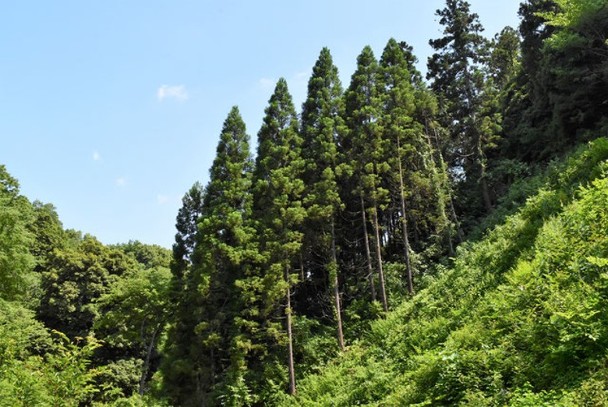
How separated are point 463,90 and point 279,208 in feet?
58.7

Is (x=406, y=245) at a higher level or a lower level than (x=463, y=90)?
lower

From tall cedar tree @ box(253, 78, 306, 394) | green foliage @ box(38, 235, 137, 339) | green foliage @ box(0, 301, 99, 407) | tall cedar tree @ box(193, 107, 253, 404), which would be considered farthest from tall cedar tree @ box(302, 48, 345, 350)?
green foliage @ box(38, 235, 137, 339)

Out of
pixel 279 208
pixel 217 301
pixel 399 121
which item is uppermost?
pixel 399 121

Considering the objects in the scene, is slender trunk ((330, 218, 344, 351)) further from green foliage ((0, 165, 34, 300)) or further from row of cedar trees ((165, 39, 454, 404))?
green foliage ((0, 165, 34, 300))

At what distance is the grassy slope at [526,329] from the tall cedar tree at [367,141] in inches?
405

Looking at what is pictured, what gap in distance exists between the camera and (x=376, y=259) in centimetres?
2825

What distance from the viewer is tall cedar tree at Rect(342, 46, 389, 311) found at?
→ 85.3ft

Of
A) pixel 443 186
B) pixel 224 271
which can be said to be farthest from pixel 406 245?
pixel 224 271

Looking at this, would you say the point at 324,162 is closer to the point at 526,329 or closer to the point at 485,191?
the point at 485,191

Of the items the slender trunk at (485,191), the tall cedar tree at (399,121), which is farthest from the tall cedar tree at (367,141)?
the slender trunk at (485,191)

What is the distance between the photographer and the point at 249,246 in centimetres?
2331

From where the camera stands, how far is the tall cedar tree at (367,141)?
85.3ft

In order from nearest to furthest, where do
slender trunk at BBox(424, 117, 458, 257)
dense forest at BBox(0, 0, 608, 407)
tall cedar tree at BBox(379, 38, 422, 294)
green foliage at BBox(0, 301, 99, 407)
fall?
dense forest at BBox(0, 0, 608, 407)
green foliage at BBox(0, 301, 99, 407)
slender trunk at BBox(424, 117, 458, 257)
tall cedar tree at BBox(379, 38, 422, 294)

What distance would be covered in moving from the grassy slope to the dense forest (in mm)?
48
